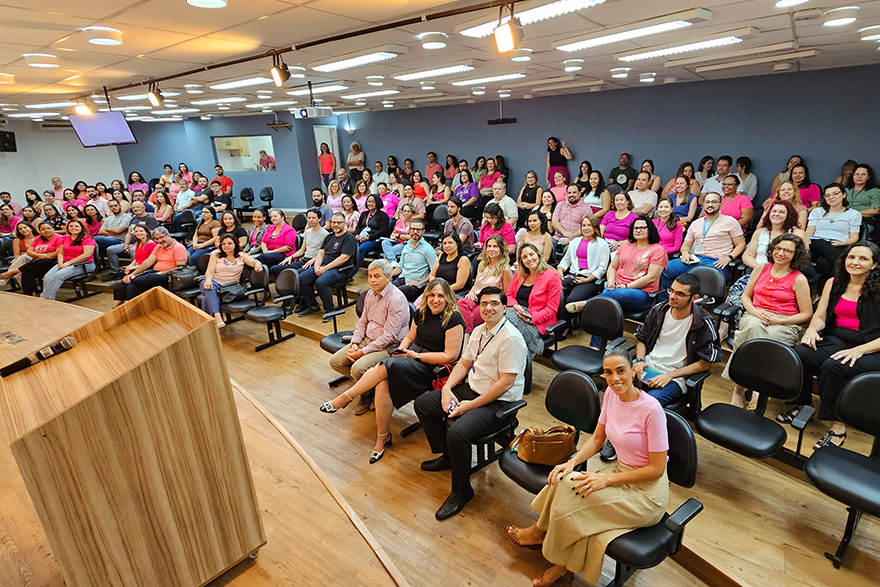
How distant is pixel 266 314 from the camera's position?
16.2 ft

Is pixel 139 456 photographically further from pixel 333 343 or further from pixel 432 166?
pixel 432 166

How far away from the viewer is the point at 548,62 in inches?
214

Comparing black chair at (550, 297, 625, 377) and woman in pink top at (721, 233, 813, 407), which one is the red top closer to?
woman in pink top at (721, 233, 813, 407)

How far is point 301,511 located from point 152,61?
4844 millimetres

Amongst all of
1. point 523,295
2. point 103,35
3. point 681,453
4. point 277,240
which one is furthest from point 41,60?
point 681,453

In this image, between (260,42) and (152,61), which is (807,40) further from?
(152,61)

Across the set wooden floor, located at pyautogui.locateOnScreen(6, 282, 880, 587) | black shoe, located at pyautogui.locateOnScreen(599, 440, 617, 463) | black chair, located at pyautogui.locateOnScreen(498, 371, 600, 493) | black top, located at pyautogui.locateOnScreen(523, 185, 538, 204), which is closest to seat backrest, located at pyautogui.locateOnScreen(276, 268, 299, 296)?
wooden floor, located at pyautogui.locateOnScreen(6, 282, 880, 587)

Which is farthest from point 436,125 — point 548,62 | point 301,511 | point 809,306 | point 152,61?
point 301,511

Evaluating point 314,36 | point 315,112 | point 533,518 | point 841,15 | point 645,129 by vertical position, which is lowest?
point 533,518

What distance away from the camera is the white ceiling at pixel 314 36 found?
125 inches

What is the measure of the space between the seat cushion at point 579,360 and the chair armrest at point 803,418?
113 centimetres

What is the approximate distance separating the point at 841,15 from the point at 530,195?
5.12 meters

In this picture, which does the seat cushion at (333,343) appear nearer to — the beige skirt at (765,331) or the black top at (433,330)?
the black top at (433,330)

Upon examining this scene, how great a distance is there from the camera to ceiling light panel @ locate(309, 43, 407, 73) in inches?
173
